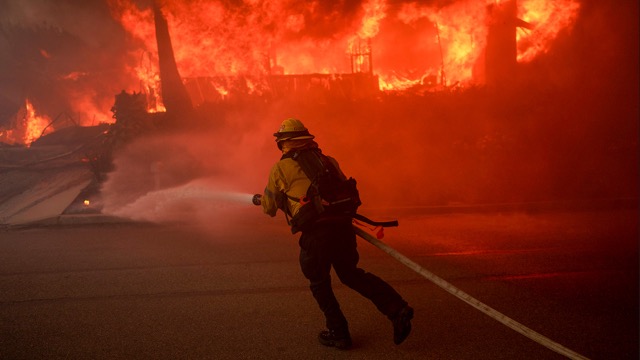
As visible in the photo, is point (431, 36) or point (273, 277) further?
point (431, 36)

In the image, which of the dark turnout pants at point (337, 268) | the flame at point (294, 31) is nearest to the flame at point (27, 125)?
the flame at point (294, 31)

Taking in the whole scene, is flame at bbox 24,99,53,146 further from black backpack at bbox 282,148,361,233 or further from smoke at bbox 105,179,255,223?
black backpack at bbox 282,148,361,233

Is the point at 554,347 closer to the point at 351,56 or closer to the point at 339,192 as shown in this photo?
the point at 339,192

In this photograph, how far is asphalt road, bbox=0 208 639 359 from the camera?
11.6 ft

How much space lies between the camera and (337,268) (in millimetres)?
3510

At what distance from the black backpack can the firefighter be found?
44mm

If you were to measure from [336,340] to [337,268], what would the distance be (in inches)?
22.8

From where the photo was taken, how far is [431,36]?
20.9 metres

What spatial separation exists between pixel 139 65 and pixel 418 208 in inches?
806

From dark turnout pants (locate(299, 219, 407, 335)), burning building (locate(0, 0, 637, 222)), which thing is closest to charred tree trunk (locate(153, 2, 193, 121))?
burning building (locate(0, 0, 637, 222))

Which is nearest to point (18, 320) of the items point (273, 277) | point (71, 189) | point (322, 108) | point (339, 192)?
point (273, 277)

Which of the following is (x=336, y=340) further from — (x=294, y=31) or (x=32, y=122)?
(x=32, y=122)

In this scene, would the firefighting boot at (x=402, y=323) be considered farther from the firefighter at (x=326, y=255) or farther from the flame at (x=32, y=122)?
the flame at (x=32, y=122)

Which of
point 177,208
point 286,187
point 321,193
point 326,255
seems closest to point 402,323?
point 326,255
